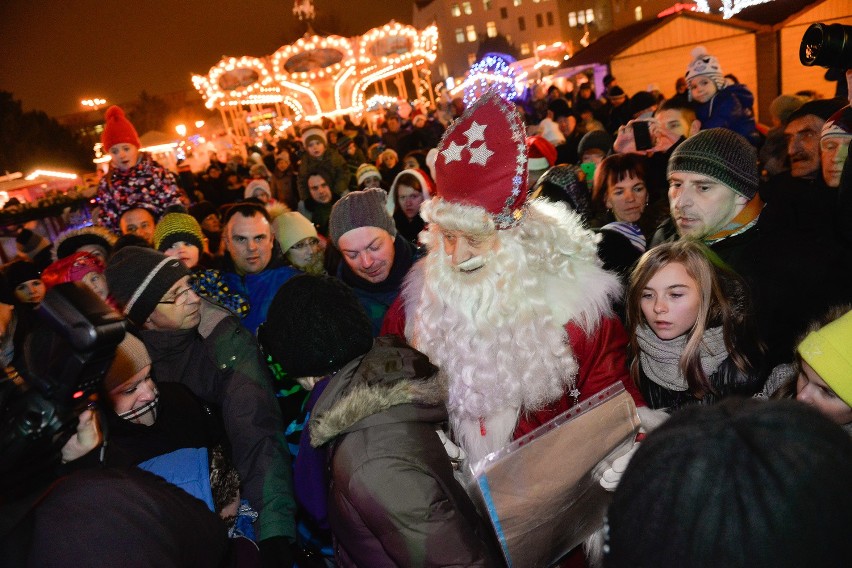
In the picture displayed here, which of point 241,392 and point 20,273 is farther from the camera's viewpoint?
point 20,273

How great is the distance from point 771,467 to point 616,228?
2.95 m

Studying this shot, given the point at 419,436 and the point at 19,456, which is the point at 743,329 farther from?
the point at 19,456

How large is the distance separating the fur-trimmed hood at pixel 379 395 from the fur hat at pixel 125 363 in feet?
2.89

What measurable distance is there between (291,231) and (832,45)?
3.99 meters

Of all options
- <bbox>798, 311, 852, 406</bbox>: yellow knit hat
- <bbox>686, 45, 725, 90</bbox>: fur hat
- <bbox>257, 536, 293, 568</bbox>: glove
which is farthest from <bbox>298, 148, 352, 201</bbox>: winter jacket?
<bbox>798, 311, 852, 406</bbox>: yellow knit hat

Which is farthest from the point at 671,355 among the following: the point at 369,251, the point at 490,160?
the point at 369,251

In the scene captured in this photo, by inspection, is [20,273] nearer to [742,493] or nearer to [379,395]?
[379,395]

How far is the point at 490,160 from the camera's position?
2.30 m

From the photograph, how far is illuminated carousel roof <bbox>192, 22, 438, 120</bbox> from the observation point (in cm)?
2333

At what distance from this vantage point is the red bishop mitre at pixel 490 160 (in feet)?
7.50

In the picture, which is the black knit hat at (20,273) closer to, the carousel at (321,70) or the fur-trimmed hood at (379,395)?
the fur-trimmed hood at (379,395)

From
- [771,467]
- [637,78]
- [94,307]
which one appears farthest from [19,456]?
[637,78]

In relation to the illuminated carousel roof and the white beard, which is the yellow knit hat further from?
the illuminated carousel roof

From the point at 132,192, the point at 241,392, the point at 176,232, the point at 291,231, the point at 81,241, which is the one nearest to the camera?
the point at 241,392
